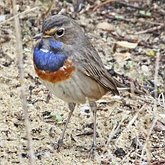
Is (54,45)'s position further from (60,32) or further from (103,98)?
(103,98)

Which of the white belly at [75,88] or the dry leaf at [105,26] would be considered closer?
the white belly at [75,88]

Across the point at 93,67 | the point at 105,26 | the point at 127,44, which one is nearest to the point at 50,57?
the point at 93,67

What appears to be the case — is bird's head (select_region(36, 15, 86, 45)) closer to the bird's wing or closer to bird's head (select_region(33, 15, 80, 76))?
bird's head (select_region(33, 15, 80, 76))

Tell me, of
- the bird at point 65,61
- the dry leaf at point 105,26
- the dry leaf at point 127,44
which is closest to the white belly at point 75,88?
the bird at point 65,61

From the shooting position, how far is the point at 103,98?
7.04 meters

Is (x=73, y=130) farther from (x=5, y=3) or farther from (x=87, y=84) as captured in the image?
(x=5, y=3)

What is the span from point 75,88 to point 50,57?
30cm

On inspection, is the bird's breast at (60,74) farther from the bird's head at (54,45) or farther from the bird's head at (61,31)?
the bird's head at (61,31)

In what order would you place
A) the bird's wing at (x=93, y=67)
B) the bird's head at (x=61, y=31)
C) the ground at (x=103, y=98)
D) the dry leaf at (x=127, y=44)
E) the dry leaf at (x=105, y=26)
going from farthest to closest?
the dry leaf at (x=105, y=26) → the dry leaf at (x=127, y=44) → the ground at (x=103, y=98) → the bird's wing at (x=93, y=67) → the bird's head at (x=61, y=31)

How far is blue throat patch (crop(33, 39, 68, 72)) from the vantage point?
5824 mm

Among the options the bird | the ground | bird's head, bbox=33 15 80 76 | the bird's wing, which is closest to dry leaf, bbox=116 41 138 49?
the ground

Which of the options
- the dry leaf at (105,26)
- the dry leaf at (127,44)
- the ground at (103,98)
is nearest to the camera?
the ground at (103,98)

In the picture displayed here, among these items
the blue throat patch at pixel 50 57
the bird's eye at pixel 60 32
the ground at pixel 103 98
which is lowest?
the ground at pixel 103 98

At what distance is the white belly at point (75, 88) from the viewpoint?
5809mm
